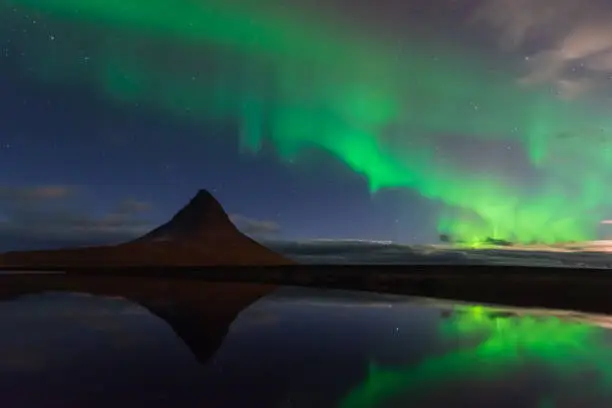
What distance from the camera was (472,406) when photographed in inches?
394

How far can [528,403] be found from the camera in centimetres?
1027

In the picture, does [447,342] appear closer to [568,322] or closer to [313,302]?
[568,322]

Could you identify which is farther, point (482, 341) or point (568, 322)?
point (568, 322)

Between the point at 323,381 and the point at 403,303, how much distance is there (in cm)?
2211

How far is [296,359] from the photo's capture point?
48.0 feet

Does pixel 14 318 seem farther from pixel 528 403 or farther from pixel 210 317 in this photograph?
pixel 528 403

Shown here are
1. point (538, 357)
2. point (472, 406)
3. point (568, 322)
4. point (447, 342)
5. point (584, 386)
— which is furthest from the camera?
point (568, 322)

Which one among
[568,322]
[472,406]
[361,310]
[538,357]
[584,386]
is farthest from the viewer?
[361,310]

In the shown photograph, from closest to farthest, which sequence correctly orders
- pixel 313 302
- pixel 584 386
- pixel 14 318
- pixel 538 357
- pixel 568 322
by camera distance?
1. pixel 584 386
2. pixel 538 357
3. pixel 14 318
4. pixel 568 322
5. pixel 313 302

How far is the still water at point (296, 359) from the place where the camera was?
10.6 metres

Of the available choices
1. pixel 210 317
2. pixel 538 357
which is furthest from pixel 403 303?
pixel 538 357

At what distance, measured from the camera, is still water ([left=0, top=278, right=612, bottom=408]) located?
34.7 feet

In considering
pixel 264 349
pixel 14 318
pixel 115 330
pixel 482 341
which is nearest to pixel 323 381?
pixel 264 349

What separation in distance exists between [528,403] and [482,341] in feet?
27.5
